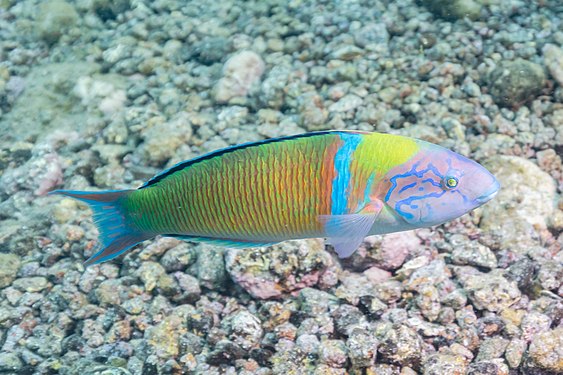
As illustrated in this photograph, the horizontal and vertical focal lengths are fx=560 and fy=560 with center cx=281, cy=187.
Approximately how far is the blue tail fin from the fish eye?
1.45 meters

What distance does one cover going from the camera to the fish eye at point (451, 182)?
8.17 ft

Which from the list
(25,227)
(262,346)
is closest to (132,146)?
(25,227)

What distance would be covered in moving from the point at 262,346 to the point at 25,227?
2285mm

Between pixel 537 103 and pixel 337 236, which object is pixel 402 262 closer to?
pixel 337 236

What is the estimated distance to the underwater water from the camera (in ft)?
11.1

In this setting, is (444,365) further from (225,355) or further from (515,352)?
(225,355)

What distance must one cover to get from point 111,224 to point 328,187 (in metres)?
1.11

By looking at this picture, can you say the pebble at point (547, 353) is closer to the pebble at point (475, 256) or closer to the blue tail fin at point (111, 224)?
the pebble at point (475, 256)

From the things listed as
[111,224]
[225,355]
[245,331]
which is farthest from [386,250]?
[111,224]

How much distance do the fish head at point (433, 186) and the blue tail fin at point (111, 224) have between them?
1.23 m

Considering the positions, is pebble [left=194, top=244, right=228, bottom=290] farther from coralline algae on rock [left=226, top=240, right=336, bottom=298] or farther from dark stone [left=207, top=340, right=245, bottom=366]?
dark stone [left=207, top=340, right=245, bottom=366]

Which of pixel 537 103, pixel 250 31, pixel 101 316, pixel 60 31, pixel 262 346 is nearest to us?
pixel 262 346

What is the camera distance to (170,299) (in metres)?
3.87

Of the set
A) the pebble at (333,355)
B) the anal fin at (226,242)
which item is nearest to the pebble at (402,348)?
the pebble at (333,355)
